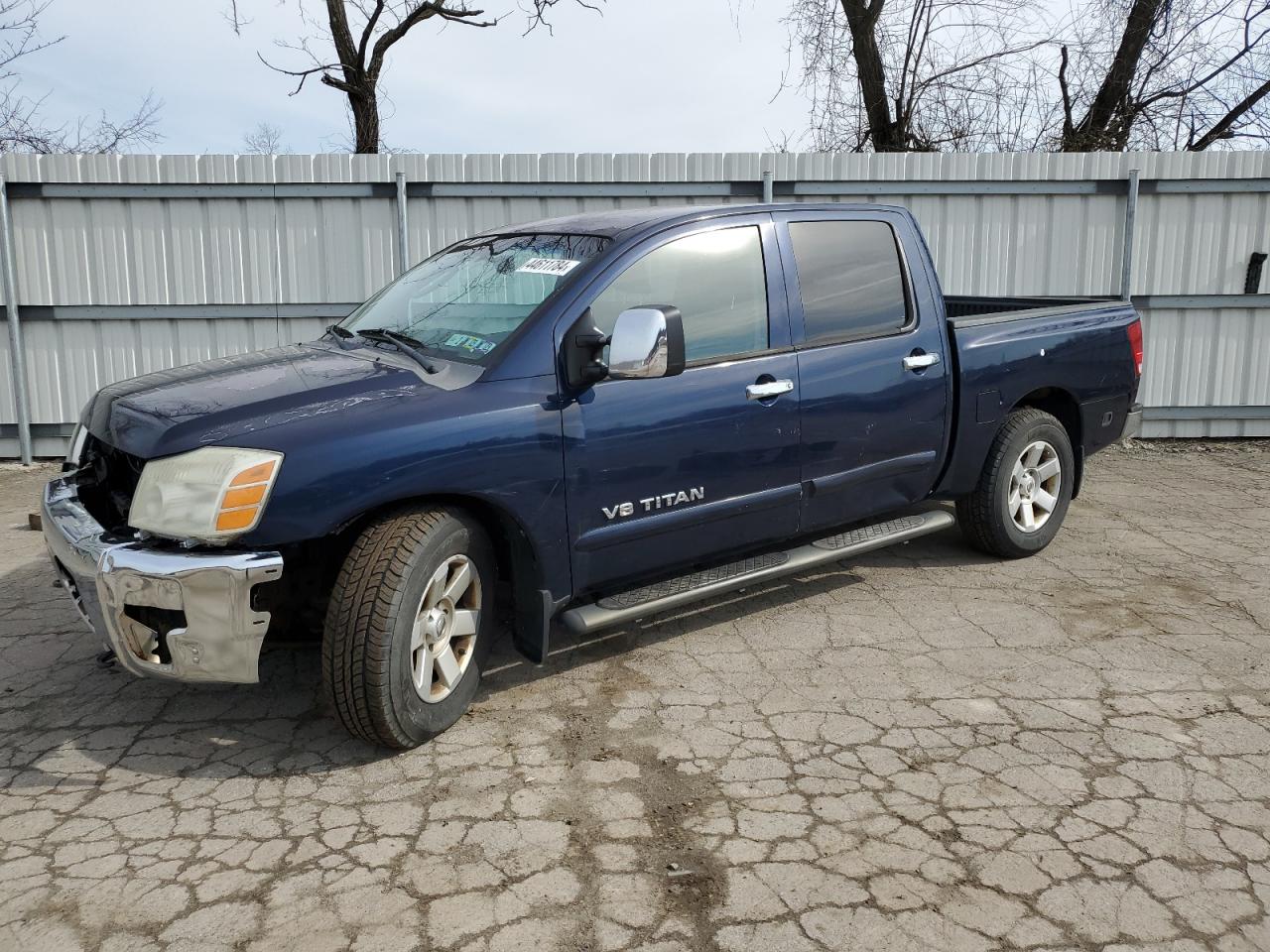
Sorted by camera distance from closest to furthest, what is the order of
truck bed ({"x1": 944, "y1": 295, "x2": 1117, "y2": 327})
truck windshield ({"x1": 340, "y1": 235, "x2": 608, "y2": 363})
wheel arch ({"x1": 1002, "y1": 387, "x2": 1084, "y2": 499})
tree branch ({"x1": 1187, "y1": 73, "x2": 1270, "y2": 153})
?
truck windshield ({"x1": 340, "y1": 235, "x2": 608, "y2": 363}) → truck bed ({"x1": 944, "y1": 295, "x2": 1117, "y2": 327}) → wheel arch ({"x1": 1002, "y1": 387, "x2": 1084, "y2": 499}) → tree branch ({"x1": 1187, "y1": 73, "x2": 1270, "y2": 153})

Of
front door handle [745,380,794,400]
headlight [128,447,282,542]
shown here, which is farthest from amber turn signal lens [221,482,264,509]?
front door handle [745,380,794,400]

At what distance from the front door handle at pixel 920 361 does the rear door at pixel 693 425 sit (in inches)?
28.9

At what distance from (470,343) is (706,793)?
5.92 feet

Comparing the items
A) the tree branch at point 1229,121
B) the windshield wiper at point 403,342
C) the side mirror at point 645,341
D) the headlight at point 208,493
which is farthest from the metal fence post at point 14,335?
the tree branch at point 1229,121

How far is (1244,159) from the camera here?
8.95 meters

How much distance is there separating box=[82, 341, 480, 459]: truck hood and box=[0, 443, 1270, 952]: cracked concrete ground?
1095 millimetres

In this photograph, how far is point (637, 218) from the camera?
4.41 m

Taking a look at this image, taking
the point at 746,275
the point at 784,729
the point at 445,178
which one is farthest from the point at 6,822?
the point at 445,178

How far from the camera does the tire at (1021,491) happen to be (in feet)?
18.0

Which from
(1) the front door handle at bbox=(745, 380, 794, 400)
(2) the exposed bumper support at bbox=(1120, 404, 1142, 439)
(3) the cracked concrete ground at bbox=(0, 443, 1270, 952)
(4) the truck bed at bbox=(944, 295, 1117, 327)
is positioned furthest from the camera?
(2) the exposed bumper support at bbox=(1120, 404, 1142, 439)

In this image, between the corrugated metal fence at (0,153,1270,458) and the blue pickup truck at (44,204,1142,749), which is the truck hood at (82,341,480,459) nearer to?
the blue pickup truck at (44,204,1142,749)

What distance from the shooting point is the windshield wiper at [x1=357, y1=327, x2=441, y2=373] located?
394 cm

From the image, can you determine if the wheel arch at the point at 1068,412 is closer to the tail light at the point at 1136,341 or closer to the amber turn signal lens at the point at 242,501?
the tail light at the point at 1136,341

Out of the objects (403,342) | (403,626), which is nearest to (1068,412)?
(403,342)
